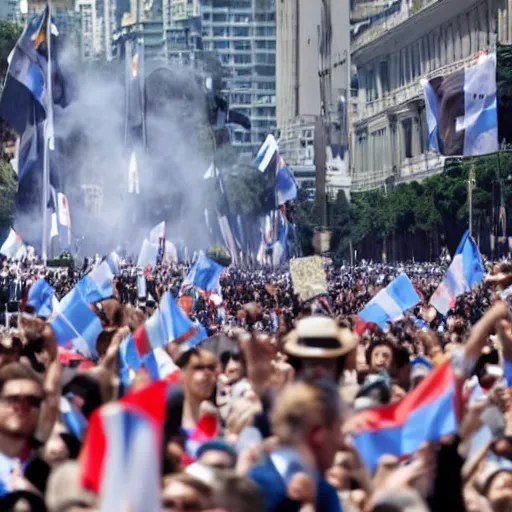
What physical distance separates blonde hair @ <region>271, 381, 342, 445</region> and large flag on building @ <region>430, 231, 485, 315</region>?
16.5 metres

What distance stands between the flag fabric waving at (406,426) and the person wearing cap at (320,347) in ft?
3.34

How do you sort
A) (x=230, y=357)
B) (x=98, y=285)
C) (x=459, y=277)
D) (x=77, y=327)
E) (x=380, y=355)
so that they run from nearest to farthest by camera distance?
(x=380, y=355)
(x=230, y=357)
(x=77, y=327)
(x=459, y=277)
(x=98, y=285)

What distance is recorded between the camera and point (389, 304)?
64.5 feet

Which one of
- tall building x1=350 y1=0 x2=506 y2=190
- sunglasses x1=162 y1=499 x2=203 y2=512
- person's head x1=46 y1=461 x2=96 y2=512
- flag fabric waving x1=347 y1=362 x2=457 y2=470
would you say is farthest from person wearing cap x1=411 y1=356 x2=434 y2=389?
tall building x1=350 y1=0 x2=506 y2=190

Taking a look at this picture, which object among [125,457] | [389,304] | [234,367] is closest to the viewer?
[125,457]

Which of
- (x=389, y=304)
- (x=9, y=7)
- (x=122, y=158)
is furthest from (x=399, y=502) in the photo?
(x=9, y=7)

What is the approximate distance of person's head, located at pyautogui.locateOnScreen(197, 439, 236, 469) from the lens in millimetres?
7146

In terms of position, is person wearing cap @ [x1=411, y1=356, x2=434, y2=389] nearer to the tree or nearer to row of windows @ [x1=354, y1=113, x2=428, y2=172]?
the tree

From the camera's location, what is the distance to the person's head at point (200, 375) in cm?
920

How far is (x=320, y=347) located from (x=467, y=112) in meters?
24.1

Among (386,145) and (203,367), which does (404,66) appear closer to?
(386,145)

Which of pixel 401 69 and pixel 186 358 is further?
pixel 401 69

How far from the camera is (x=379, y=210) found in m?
91.8

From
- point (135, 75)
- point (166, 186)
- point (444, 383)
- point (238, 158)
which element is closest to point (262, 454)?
point (444, 383)
